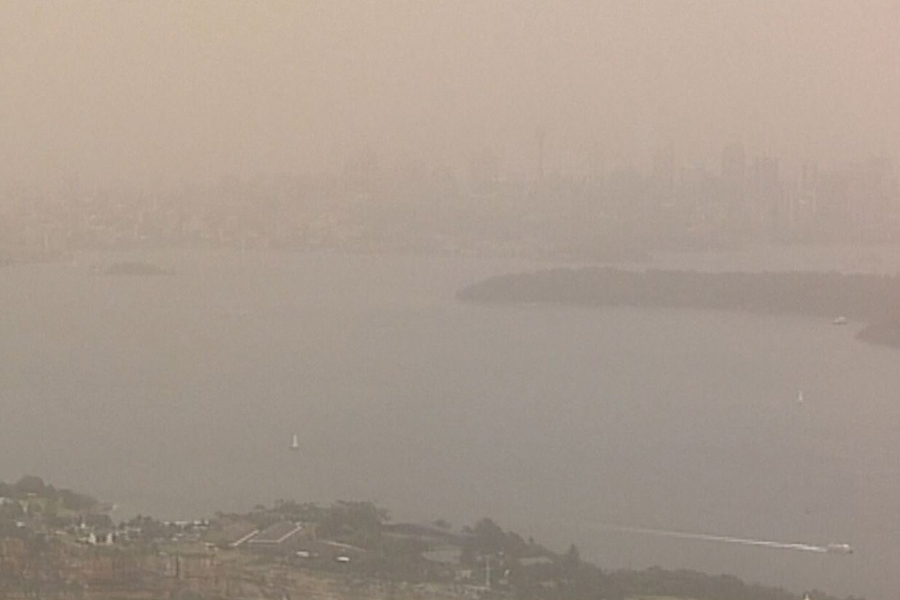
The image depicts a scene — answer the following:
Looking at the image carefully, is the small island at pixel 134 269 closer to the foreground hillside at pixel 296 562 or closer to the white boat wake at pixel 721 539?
the foreground hillside at pixel 296 562

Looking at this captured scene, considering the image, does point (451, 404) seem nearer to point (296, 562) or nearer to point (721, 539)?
point (721, 539)

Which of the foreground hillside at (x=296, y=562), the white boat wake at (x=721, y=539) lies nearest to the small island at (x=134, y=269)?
the foreground hillside at (x=296, y=562)

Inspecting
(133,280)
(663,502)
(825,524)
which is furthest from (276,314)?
(825,524)

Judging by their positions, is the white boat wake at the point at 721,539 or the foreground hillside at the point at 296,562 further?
the white boat wake at the point at 721,539

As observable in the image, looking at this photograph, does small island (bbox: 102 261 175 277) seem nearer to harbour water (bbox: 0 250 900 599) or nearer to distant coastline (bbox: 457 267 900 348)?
harbour water (bbox: 0 250 900 599)

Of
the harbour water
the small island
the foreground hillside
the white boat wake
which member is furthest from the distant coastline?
the foreground hillside

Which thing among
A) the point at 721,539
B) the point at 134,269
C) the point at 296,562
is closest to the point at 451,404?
the point at 134,269
